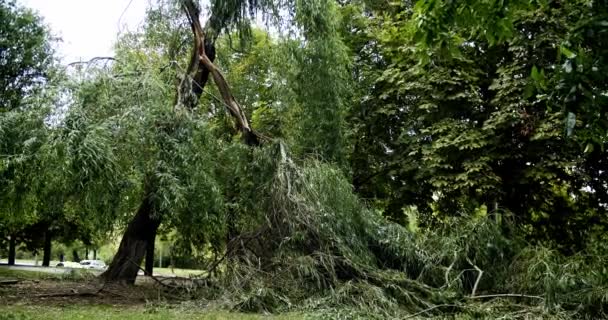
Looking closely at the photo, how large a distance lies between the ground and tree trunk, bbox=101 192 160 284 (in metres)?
0.26

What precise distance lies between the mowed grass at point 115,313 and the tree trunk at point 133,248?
1937mm

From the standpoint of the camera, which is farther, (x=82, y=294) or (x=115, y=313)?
(x=82, y=294)

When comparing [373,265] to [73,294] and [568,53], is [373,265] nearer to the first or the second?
[73,294]

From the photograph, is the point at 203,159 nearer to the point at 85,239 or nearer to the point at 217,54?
the point at 217,54

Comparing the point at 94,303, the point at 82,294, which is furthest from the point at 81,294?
the point at 94,303

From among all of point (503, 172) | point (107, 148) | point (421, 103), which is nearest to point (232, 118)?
point (107, 148)

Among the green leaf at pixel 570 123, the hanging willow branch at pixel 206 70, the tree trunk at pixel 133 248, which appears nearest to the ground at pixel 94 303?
the tree trunk at pixel 133 248

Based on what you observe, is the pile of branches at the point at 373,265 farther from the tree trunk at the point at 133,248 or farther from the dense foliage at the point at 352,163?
the tree trunk at the point at 133,248

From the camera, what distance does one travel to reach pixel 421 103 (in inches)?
418

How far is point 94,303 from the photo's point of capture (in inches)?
269

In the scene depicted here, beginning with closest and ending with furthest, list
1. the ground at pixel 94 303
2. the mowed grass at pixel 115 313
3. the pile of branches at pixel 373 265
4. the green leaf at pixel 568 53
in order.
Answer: the green leaf at pixel 568 53 < the mowed grass at pixel 115 313 < the ground at pixel 94 303 < the pile of branches at pixel 373 265

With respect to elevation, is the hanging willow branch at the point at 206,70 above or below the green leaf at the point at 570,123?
above

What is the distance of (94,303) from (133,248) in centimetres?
180

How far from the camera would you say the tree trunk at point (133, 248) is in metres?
8.42
